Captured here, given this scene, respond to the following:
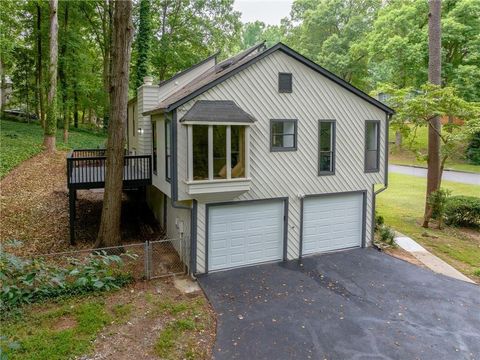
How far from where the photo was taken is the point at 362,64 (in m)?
30.8

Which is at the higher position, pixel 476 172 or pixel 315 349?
pixel 476 172

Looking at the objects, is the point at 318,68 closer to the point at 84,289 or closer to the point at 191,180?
the point at 191,180

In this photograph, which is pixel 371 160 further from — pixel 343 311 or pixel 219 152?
pixel 343 311

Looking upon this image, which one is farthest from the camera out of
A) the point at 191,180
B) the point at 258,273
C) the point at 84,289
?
the point at 258,273

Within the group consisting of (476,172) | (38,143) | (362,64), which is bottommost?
(476,172)

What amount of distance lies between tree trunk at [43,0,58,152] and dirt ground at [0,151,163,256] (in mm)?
3283

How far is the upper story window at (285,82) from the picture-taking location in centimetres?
949

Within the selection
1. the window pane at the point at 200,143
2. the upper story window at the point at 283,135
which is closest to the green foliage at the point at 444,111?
the upper story window at the point at 283,135

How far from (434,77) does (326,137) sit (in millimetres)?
6848

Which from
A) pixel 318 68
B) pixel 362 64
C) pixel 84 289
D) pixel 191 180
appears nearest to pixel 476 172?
pixel 362 64

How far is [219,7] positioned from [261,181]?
76.7 feet

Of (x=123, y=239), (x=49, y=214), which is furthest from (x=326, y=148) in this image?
(x=49, y=214)

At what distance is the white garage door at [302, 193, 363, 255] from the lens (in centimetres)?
1041

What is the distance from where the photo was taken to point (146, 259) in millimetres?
8438
